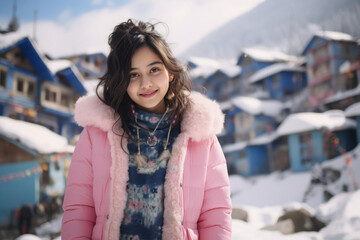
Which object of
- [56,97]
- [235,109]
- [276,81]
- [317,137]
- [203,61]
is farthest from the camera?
[203,61]

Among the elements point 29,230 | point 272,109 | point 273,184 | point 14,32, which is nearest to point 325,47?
point 272,109

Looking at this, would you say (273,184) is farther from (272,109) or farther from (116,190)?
(116,190)

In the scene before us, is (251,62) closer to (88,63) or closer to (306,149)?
(306,149)

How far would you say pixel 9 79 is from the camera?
351 inches

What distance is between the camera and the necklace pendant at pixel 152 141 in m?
1.78

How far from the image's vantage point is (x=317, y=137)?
53.1 feet

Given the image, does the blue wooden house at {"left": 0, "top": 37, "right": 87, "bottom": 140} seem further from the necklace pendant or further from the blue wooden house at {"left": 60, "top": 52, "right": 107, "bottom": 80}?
the necklace pendant

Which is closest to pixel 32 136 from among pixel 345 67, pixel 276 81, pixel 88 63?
pixel 88 63

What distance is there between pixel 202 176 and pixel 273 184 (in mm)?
15199

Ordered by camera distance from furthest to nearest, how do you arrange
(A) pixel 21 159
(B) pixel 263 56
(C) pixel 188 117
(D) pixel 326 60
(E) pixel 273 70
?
(B) pixel 263 56
(E) pixel 273 70
(D) pixel 326 60
(A) pixel 21 159
(C) pixel 188 117

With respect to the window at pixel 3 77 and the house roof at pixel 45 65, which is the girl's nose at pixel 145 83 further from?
the window at pixel 3 77

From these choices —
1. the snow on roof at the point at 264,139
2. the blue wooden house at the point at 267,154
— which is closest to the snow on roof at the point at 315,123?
the blue wooden house at the point at 267,154

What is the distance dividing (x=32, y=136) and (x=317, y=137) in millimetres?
15208

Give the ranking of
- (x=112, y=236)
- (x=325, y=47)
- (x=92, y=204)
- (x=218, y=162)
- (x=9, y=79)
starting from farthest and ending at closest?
(x=325, y=47)
(x=9, y=79)
(x=218, y=162)
(x=92, y=204)
(x=112, y=236)
